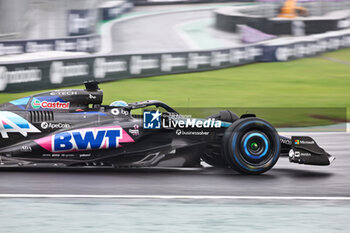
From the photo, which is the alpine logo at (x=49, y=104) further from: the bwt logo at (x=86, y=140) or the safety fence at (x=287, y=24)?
the safety fence at (x=287, y=24)

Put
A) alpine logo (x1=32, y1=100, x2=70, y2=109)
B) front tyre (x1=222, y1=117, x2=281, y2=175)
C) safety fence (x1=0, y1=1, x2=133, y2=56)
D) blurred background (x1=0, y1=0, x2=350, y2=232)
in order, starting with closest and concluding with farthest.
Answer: blurred background (x1=0, y1=0, x2=350, y2=232) < front tyre (x1=222, y1=117, x2=281, y2=175) < alpine logo (x1=32, y1=100, x2=70, y2=109) < safety fence (x1=0, y1=1, x2=133, y2=56)

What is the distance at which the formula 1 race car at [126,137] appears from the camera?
6781mm

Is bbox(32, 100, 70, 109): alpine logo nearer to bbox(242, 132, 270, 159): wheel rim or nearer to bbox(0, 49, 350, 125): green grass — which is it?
bbox(242, 132, 270, 159): wheel rim

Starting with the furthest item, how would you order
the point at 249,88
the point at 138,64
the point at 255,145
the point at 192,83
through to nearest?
the point at 192,83, the point at 249,88, the point at 138,64, the point at 255,145

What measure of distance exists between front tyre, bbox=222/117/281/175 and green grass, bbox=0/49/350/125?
225 inches

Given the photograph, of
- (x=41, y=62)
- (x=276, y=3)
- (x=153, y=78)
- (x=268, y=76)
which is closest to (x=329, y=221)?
(x=41, y=62)

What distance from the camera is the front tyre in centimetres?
691

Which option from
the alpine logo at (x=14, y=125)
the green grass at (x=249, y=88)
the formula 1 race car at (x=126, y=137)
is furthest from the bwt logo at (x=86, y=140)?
the green grass at (x=249, y=88)

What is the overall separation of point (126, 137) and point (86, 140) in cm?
48

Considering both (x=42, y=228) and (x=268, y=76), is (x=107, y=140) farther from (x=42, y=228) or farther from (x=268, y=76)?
(x=268, y=76)

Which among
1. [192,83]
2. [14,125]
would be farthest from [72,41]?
[14,125]

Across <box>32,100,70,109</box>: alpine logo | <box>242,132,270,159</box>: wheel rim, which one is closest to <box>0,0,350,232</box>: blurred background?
<box>242,132,270,159</box>: wheel rim

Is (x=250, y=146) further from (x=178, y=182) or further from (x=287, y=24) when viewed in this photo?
(x=287, y=24)

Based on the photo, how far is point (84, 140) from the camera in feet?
22.3
